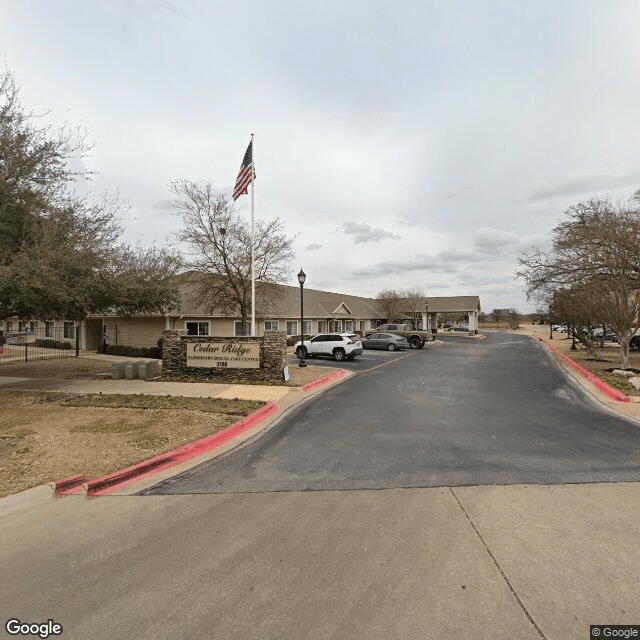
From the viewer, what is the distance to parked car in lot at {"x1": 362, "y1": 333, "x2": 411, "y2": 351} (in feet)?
97.2

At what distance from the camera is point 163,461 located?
245 inches

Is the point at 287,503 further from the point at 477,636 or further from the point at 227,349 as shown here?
Answer: the point at 227,349

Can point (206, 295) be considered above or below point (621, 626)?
above

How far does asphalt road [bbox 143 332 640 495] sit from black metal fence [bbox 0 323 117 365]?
2055cm

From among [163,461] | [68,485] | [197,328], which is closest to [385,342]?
[197,328]

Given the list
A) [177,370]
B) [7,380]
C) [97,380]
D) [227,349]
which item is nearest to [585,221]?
[227,349]

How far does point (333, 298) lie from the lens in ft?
150

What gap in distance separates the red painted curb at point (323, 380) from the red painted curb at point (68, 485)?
26.4ft

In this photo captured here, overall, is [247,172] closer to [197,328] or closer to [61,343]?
[197,328]

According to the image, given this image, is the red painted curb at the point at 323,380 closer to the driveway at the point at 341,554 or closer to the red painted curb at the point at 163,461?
the red painted curb at the point at 163,461

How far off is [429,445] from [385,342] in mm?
22903

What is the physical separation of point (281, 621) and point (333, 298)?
141ft

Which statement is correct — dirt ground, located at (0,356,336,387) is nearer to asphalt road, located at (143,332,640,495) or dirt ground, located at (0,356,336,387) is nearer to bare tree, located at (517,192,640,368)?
asphalt road, located at (143,332,640,495)

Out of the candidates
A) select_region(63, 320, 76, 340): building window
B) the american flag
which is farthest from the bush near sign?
select_region(63, 320, 76, 340): building window
